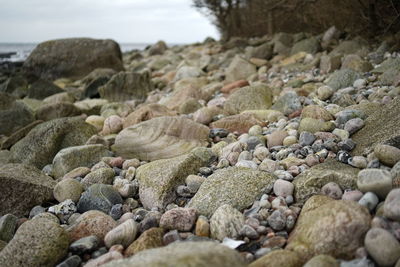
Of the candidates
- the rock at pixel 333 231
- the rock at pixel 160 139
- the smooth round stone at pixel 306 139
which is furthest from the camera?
the rock at pixel 160 139

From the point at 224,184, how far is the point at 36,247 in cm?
114

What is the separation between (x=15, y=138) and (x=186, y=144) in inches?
88.7

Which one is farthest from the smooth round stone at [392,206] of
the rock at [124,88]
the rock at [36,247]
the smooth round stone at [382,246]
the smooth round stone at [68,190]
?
the rock at [124,88]

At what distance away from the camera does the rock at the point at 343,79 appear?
14.1ft

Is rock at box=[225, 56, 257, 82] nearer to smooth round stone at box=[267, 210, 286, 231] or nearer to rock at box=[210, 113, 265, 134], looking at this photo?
rock at box=[210, 113, 265, 134]

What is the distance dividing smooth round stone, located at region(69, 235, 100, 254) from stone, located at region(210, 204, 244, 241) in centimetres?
66

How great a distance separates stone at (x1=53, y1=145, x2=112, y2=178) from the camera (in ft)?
11.1

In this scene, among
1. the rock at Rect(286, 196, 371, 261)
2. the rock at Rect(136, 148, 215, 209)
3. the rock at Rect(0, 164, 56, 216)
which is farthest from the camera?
the rock at Rect(0, 164, 56, 216)

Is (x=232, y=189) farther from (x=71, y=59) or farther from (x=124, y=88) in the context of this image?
(x=71, y=59)

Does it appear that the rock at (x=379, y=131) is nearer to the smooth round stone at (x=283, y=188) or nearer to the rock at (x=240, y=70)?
the smooth round stone at (x=283, y=188)

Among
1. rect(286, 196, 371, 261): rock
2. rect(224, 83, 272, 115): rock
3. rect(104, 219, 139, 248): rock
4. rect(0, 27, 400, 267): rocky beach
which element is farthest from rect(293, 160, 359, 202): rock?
rect(224, 83, 272, 115): rock

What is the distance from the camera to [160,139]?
346 cm

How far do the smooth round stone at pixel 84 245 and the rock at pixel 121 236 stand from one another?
0.07 meters

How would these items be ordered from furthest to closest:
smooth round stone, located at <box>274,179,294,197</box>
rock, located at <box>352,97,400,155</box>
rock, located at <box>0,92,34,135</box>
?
1. rock, located at <box>0,92,34,135</box>
2. rock, located at <box>352,97,400,155</box>
3. smooth round stone, located at <box>274,179,294,197</box>
